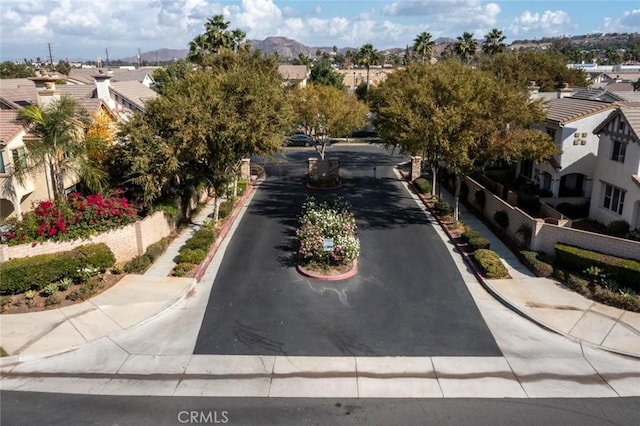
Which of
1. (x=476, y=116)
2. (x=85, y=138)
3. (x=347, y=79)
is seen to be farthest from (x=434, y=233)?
(x=347, y=79)

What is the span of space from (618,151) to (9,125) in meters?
30.4

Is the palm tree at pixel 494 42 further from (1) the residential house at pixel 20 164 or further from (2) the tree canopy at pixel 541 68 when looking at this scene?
(1) the residential house at pixel 20 164

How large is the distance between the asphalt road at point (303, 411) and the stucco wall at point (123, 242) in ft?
26.1

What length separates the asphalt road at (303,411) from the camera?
1323cm

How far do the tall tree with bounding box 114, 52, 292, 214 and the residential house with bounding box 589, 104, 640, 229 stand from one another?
55.9 feet

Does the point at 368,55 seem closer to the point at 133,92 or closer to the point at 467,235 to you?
the point at 133,92

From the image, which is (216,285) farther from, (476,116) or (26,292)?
(476,116)

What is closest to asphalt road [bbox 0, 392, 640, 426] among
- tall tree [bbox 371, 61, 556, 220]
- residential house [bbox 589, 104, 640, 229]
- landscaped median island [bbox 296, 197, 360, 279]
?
landscaped median island [bbox 296, 197, 360, 279]

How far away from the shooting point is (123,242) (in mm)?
23438

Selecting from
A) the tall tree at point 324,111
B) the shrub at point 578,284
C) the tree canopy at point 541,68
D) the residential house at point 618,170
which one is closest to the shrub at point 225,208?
the tall tree at point 324,111

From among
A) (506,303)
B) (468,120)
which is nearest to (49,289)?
(506,303)

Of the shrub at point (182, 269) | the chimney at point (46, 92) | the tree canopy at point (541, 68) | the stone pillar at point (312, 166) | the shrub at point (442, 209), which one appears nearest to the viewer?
the shrub at point (182, 269)

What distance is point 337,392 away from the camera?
47.5ft

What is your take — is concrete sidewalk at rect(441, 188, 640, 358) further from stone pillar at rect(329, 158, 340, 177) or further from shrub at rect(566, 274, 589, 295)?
stone pillar at rect(329, 158, 340, 177)
